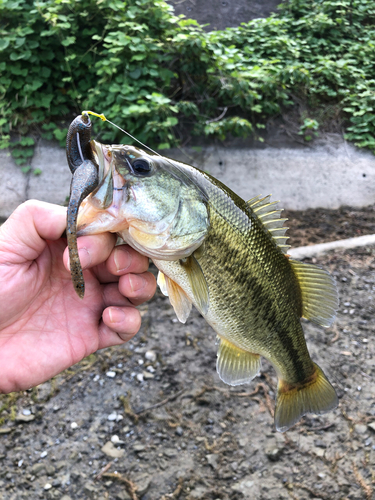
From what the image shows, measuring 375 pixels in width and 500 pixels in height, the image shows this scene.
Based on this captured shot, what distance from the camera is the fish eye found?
3.54 feet

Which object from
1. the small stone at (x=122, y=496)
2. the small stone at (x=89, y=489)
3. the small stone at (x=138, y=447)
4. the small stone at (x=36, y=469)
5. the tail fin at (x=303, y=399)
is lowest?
the small stone at (x=138, y=447)

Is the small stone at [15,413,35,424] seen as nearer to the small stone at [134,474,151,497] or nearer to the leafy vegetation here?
the small stone at [134,474,151,497]

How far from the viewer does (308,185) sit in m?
5.04

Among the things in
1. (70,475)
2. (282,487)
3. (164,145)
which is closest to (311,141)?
(164,145)

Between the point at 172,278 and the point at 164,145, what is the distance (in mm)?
2880

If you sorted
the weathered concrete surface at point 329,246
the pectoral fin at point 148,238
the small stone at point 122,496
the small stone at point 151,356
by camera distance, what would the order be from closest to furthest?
the pectoral fin at point 148,238
the small stone at point 122,496
the small stone at point 151,356
the weathered concrete surface at point 329,246

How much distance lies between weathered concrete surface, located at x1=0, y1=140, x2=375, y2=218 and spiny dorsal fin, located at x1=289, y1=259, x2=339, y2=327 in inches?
133

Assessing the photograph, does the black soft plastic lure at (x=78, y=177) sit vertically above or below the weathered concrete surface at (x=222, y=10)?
above

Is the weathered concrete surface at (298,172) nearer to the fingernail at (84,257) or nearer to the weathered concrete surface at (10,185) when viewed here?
the weathered concrete surface at (10,185)

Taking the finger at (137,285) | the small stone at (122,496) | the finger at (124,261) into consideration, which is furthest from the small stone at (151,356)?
the finger at (124,261)

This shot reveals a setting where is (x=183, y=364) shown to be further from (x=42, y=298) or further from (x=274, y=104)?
(x=274, y=104)

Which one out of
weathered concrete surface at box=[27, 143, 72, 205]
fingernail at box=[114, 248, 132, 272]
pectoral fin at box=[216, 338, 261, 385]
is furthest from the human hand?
weathered concrete surface at box=[27, 143, 72, 205]

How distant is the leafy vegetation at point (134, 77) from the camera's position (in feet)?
13.1

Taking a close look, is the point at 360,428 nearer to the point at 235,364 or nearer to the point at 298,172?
the point at 235,364
